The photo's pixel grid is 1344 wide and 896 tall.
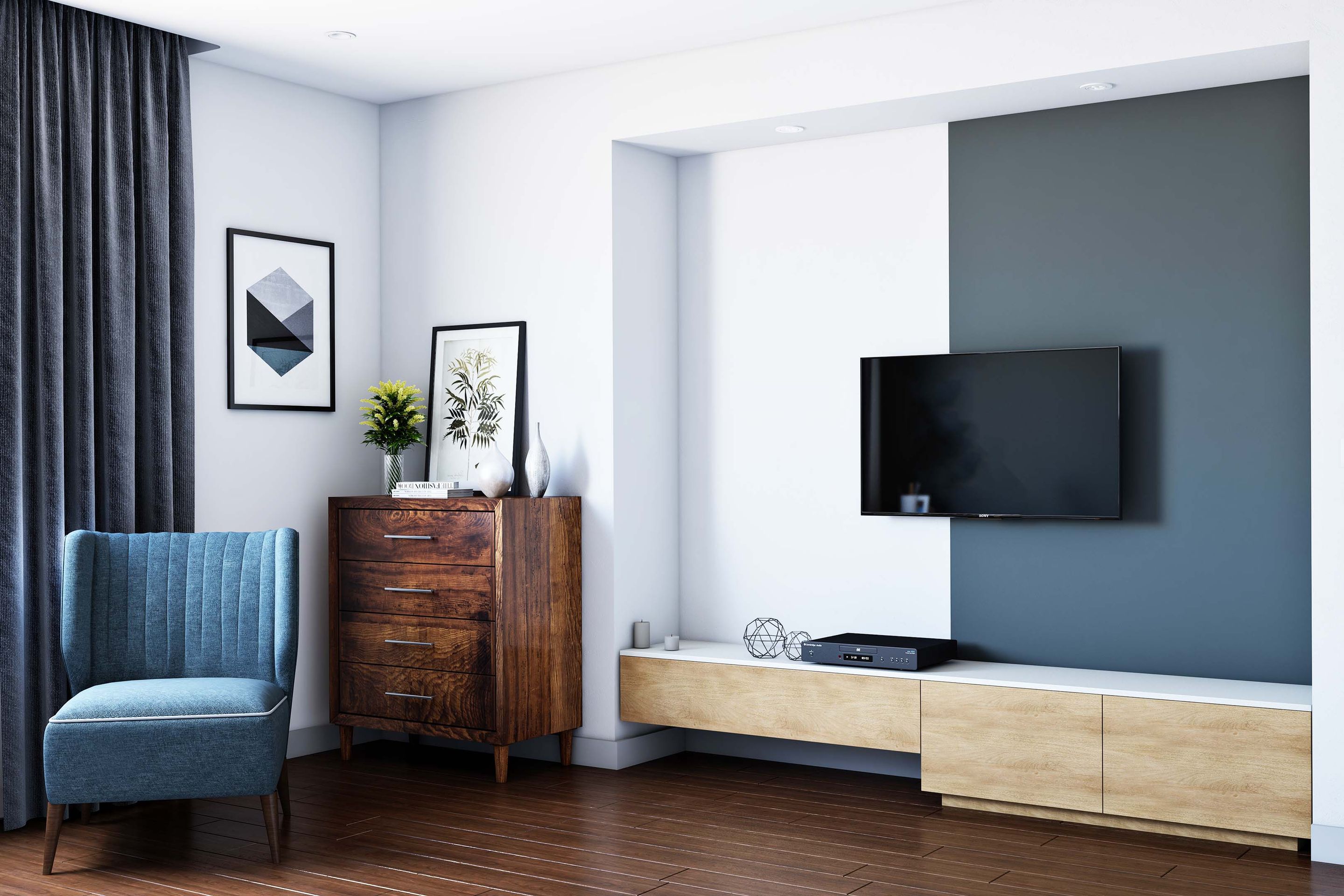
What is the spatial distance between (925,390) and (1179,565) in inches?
38.6

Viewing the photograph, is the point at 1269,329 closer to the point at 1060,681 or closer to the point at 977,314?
the point at 977,314

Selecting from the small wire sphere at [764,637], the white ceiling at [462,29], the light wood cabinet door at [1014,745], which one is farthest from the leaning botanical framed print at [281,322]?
the light wood cabinet door at [1014,745]

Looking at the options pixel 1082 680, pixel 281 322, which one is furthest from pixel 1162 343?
pixel 281 322

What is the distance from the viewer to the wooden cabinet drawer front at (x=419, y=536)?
445cm

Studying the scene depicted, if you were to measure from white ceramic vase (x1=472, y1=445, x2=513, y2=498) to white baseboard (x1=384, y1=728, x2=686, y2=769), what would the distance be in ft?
3.03

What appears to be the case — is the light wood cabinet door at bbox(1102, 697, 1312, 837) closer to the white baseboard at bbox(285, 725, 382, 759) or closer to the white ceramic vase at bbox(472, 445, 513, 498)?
the white ceramic vase at bbox(472, 445, 513, 498)

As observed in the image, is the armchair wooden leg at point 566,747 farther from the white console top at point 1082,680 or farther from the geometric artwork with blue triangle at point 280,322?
the geometric artwork with blue triangle at point 280,322

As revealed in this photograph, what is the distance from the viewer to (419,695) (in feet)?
15.1

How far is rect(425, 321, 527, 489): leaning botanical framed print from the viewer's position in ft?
16.1

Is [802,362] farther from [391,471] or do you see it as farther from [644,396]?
[391,471]

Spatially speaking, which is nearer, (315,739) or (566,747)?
(566,747)

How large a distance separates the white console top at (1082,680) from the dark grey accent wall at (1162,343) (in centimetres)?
10

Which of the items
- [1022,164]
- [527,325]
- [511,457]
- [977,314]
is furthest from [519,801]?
[1022,164]

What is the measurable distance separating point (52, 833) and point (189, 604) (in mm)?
788
